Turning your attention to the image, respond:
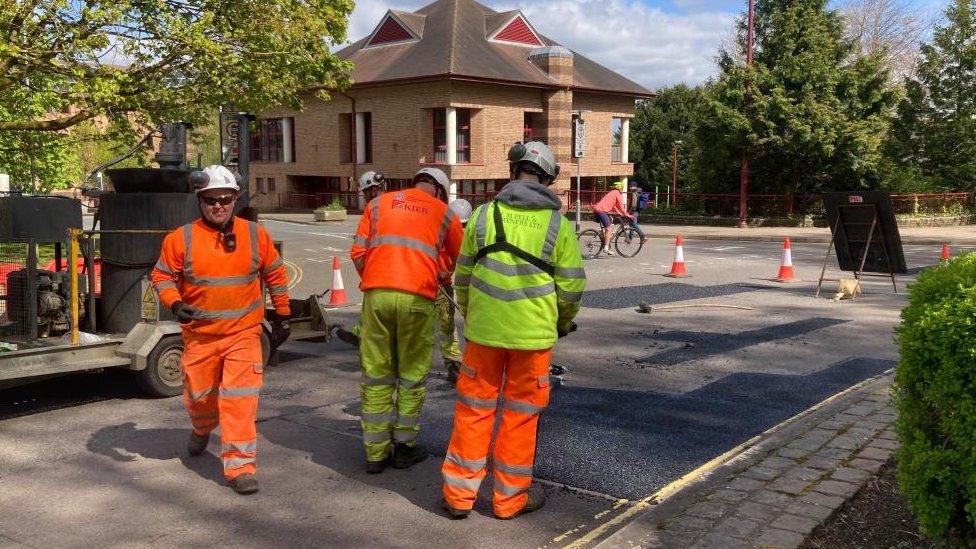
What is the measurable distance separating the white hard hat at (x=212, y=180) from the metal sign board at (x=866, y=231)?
396 inches

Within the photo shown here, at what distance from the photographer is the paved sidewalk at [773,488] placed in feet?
13.5

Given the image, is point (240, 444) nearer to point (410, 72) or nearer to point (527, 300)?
point (527, 300)

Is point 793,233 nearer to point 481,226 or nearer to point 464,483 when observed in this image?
point 481,226

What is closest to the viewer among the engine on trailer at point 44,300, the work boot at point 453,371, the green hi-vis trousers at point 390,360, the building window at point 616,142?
the green hi-vis trousers at point 390,360

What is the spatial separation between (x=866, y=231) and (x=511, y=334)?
32.9 feet

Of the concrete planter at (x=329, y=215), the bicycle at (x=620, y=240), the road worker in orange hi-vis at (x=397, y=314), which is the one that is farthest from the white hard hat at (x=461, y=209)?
the concrete planter at (x=329, y=215)

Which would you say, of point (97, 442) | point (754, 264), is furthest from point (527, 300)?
point (754, 264)

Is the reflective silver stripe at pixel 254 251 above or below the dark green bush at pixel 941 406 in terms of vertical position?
above

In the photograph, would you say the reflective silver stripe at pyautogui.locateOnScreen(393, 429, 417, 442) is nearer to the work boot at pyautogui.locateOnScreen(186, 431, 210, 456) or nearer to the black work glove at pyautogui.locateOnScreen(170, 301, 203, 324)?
the work boot at pyautogui.locateOnScreen(186, 431, 210, 456)

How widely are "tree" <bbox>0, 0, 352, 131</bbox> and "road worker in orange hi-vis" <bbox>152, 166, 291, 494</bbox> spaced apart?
7.30 m

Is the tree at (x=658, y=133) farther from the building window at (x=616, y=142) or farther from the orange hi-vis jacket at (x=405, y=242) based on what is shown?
the orange hi-vis jacket at (x=405, y=242)

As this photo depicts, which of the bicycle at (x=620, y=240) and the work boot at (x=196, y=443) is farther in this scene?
the bicycle at (x=620, y=240)

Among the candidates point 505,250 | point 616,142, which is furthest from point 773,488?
point 616,142

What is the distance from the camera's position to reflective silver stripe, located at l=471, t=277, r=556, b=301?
4.53 metres
